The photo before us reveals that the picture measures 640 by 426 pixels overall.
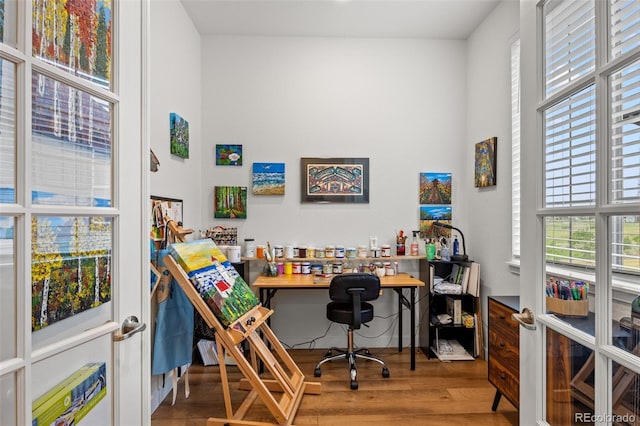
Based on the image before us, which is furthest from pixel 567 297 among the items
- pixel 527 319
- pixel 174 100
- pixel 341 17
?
pixel 341 17

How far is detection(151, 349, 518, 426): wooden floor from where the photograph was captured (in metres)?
2.12

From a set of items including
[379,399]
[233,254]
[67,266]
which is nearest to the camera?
[67,266]

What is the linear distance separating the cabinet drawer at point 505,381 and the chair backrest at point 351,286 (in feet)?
3.09

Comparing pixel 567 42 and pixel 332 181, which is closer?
pixel 567 42

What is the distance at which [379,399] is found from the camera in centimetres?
235

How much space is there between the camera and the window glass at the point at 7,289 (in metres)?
0.71

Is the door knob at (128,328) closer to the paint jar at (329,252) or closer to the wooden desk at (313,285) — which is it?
the wooden desk at (313,285)

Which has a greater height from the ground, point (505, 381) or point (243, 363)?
point (243, 363)

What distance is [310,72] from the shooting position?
334 cm

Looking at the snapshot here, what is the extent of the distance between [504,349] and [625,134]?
5.39 feet

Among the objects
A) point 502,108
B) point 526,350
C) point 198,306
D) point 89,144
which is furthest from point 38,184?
point 502,108

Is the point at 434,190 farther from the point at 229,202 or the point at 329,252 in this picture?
the point at 229,202

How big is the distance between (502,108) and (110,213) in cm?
300

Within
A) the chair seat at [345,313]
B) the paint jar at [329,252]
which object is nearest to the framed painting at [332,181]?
the paint jar at [329,252]
